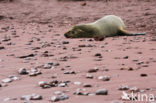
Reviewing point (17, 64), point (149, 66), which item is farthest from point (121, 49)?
point (17, 64)

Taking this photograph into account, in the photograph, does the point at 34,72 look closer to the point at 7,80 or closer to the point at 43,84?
the point at 7,80

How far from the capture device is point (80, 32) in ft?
25.2

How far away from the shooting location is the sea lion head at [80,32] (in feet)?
25.1

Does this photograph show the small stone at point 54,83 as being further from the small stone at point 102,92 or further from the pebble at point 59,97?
the small stone at point 102,92

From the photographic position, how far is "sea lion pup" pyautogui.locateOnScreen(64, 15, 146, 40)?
7.69 meters

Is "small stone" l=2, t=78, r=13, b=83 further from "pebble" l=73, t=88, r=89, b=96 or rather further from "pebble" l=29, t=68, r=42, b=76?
"pebble" l=73, t=88, r=89, b=96

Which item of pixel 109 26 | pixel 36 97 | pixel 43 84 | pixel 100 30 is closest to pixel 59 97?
pixel 36 97

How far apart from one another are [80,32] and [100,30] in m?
0.51

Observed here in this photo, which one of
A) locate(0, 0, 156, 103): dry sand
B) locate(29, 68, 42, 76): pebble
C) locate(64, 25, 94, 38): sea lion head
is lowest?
locate(0, 0, 156, 103): dry sand

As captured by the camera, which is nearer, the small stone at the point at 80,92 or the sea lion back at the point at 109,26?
the small stone at the point at 80,92

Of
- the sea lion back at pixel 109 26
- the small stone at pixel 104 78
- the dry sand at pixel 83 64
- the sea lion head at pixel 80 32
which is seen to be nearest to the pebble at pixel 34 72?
the dry sand at pixel 83 64

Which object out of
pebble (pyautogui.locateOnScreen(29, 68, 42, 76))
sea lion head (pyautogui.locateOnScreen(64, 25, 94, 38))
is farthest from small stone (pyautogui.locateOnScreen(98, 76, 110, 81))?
sea lion head (pyautogui.locateOnScreen(64, 25, 94, 38))

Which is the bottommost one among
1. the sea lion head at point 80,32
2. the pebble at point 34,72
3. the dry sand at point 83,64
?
the dry sand at point 83,64

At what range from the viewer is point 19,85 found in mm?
3400
